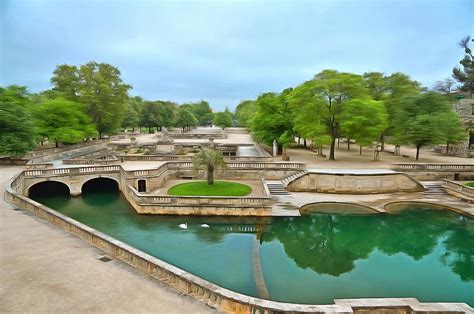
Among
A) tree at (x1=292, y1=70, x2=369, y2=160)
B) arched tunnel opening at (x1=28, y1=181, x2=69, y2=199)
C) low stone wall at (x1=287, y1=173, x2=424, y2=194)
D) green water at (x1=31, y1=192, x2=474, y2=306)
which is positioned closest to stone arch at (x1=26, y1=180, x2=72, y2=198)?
arched tunnel opening at (x1=28, y1=181, x2=69, y2=199)

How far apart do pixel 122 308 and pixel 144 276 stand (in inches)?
77.6

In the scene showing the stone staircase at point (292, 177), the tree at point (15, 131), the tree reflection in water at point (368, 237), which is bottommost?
the tree reflection in water at point (368, 237)

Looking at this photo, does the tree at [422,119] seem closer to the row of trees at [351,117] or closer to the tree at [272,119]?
the row of trees at [351,117]

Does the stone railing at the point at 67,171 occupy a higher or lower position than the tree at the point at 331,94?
lower

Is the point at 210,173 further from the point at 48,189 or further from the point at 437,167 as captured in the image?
the point at 437,167

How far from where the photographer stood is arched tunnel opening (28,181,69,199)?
97.9ft

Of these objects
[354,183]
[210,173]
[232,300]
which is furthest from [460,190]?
[232,300]

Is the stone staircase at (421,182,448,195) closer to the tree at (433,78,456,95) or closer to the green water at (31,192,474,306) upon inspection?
the green water at (31,192,474,306)

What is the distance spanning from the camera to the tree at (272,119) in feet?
132

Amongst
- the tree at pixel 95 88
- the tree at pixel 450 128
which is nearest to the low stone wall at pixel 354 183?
the tree at pixel 450 128

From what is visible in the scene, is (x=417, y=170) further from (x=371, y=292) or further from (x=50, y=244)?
(x=50, y=244)

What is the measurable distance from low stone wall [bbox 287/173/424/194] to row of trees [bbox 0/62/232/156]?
26.9 m

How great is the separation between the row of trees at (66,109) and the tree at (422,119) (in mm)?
40082

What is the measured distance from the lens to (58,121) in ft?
128
